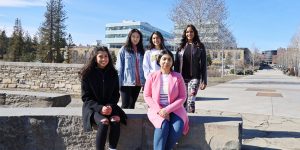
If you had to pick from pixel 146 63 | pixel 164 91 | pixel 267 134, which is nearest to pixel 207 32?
pixel 267 134

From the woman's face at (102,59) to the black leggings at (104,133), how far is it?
2.19 feet

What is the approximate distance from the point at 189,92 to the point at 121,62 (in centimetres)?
114

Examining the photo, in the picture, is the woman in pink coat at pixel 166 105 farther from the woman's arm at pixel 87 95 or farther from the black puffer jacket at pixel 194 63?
the black puffer jacket at pixel 194 63

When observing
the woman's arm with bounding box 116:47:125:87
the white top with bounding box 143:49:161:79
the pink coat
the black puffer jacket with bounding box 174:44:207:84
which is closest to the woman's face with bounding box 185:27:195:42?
the black puffer jacket with bounding box 174:44:207:84

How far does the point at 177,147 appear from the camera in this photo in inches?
172

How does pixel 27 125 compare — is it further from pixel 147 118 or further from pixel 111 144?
pixel 147 118

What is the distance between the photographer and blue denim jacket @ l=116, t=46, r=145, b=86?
207 inches

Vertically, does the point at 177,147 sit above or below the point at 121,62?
below

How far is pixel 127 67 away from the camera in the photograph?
5.32 m

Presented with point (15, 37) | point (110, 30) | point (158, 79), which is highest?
point (110, 30)

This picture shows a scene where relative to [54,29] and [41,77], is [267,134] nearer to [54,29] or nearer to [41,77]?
[41,77]

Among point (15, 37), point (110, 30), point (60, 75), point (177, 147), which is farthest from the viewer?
point (110, 30)

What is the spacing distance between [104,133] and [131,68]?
1.52 metres

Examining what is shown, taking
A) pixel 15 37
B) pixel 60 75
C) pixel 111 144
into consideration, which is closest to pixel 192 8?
pixel 60 75
